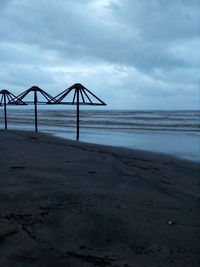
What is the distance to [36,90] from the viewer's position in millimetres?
20000

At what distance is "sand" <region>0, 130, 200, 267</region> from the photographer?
3168 millimetres

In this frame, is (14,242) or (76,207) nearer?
(14,242)

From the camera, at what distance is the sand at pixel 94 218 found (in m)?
3.17

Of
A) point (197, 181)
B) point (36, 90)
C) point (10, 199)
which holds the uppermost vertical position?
point (36, 90)

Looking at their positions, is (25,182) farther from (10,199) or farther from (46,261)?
(46,261)

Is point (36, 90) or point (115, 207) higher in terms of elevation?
point (36, 90)

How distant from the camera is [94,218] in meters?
4.16

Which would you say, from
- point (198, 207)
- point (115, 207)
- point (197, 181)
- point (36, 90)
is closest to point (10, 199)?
point (115, 207)

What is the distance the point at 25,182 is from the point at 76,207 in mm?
1585

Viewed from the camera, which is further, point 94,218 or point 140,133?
point 140,133

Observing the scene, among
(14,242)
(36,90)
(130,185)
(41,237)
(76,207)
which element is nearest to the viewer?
(14,242)

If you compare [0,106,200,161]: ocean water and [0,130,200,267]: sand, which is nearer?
[0,130,200,267]: sand

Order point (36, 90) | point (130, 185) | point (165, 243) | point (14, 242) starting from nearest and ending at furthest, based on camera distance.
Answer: point (14, 242) < point (165, 243) < point (130, 185) < point (36, 90)

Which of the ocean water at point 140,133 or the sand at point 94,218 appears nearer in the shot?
the sand at point 94,218
